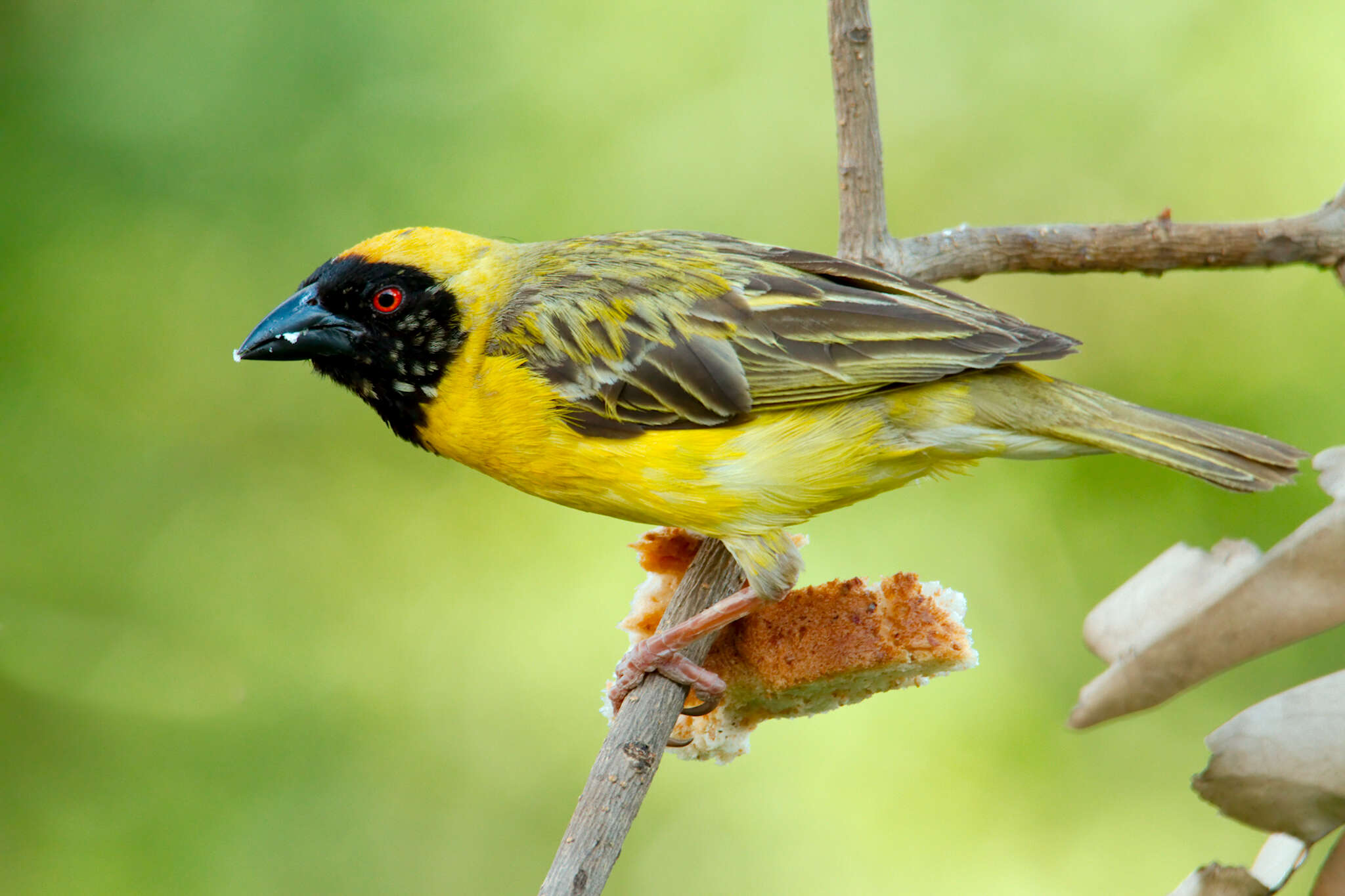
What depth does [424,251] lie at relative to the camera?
3.51 metres

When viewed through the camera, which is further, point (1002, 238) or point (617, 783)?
point (1002, 238)

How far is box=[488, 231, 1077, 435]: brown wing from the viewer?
3141mm

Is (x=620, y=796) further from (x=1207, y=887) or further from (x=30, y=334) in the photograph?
(x=30, y=334)

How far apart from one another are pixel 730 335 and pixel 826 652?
3.00 ft

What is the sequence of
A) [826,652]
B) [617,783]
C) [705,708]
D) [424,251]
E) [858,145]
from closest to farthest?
[617,783] → [826,652] → [705,708] → [424,251] → [858,145]

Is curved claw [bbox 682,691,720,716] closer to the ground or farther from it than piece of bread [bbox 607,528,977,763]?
closer to the ground

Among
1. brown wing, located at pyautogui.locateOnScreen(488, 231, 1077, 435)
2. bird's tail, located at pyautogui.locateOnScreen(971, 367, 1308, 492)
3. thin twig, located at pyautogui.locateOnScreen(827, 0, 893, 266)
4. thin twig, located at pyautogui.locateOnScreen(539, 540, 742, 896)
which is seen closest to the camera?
thin twig, located at pyautogui.locateOnScreen(539, 540, 742, 896)

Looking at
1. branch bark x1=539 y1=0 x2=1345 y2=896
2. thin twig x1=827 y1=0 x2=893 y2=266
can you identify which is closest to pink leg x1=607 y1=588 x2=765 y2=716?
branch bark x1=539 y1=0 x2=1345 y2=896

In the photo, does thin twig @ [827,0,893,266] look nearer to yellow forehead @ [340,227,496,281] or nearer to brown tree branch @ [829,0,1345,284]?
brown tree branch @ [829,0,1345,284]

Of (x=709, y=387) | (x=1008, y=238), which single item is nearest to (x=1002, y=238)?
(x=1008, y=238)

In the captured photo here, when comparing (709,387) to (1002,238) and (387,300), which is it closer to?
(387,300)

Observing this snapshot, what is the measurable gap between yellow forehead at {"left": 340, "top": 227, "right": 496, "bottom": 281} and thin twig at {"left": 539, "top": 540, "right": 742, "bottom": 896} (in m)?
1.25

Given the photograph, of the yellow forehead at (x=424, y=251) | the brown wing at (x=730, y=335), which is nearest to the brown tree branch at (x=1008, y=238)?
the brown wing at (x=730, y=335)

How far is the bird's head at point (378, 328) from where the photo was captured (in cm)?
334
